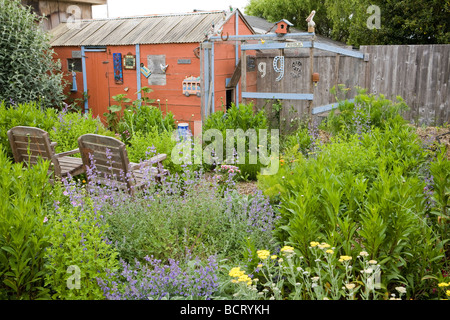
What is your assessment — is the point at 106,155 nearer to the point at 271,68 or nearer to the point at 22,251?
the point at 22,251

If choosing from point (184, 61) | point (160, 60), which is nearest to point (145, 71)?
point (160, 60)

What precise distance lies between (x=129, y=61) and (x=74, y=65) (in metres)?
2.19

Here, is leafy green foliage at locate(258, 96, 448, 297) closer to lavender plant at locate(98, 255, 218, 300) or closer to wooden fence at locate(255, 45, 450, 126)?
lavender plant at locate(98, 255, 218, 300)

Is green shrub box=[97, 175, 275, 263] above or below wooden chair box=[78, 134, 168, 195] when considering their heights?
below

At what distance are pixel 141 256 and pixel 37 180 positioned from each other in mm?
1078

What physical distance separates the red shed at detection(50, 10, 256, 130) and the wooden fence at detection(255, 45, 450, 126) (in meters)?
1.04

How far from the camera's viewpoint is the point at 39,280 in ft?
9.64

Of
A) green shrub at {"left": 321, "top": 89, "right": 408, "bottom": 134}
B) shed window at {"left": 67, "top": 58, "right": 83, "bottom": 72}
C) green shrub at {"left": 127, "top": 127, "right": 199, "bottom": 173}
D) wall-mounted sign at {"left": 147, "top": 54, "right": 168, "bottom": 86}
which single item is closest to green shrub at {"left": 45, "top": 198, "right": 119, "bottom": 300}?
green shrub at {"left": 127, "top": 127, "right": 199, "bottom": 173}

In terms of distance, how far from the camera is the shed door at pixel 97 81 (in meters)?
11.4

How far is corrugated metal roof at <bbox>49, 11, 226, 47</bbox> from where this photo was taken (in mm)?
10172

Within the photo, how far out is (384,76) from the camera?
466 inches

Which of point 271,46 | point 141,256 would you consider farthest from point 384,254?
point 271,46

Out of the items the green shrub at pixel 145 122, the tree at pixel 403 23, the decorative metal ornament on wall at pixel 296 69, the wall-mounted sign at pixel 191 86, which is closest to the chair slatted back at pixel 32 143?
the green shrub at pixel 145 122

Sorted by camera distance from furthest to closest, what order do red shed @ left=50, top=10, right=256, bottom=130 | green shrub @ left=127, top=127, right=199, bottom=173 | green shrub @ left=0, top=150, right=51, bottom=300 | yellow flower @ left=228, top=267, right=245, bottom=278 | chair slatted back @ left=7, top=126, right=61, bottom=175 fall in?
1. red shed @ left=50, top=10, right=256, bottom=130
2. green shrub @ left=127, top=127, right=199, bottom=173
3. chair slatted back @ left=7, top=126, right=61, bottom=175
4. green shrub @ left=0, top=150, right=51, bottom=300
5. yellow flower @ left=228, top=267, right=245, bottom=278
